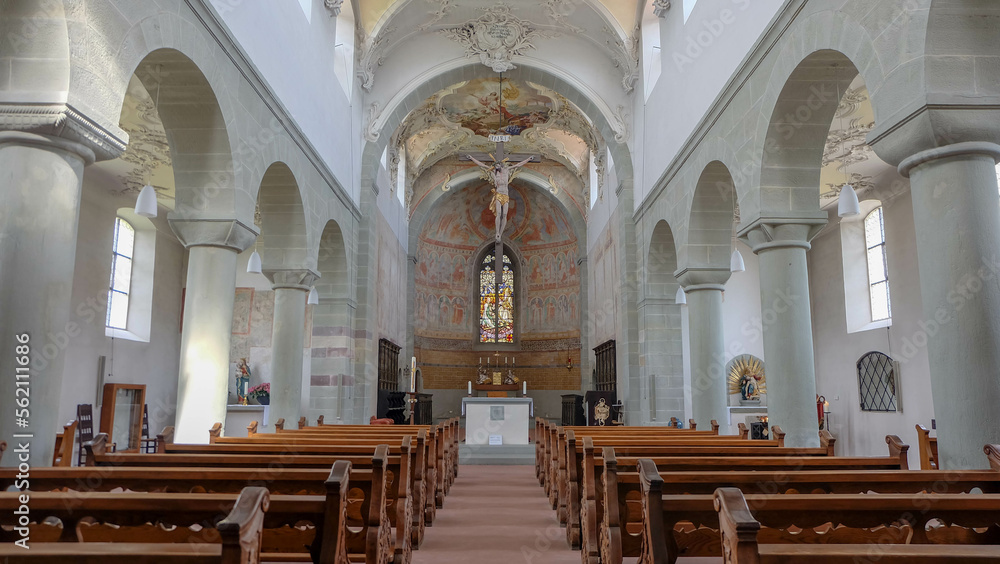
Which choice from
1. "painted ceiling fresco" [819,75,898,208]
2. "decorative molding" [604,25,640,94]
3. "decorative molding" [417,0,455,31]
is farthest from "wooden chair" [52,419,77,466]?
"decorative molding" [604,25,640,94]

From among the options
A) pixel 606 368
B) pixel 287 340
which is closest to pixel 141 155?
pixel 287 340

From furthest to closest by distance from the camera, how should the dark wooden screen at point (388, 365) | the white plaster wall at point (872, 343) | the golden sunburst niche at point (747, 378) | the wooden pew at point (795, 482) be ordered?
the dark wooden screen at point (388, 365)
the golden sunburst niche at point (747, 378)
the white plaster wall at point (872, 343)
the wooden pew at point (795, 482)

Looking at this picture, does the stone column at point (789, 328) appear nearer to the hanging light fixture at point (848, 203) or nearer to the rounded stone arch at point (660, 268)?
the hanging light fixture at point (848, 203)

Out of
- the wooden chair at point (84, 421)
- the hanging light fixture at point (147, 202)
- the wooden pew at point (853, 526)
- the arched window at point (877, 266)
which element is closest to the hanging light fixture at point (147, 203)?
the hanging light fixture at point (147, 202)

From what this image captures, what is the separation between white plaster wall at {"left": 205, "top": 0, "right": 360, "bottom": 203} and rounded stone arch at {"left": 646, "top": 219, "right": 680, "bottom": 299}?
6.17 m

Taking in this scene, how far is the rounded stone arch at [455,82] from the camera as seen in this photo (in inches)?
613

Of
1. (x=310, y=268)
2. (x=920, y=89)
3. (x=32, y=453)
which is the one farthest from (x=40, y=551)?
(x=310, y=268)

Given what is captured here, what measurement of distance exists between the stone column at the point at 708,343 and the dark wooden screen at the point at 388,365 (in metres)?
8.35

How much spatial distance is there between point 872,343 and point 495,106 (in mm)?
11071

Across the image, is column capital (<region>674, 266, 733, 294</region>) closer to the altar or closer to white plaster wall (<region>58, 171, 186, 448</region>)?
the altar

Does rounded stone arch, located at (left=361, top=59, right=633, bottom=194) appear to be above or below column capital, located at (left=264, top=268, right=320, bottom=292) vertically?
above

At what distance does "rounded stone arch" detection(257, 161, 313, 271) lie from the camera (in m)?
10.9

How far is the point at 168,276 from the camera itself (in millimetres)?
16406

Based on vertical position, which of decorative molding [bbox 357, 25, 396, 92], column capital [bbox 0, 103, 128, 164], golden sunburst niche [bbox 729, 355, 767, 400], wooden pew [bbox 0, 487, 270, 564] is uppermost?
decorative molding [bbox 357, 25, 396, 92]
